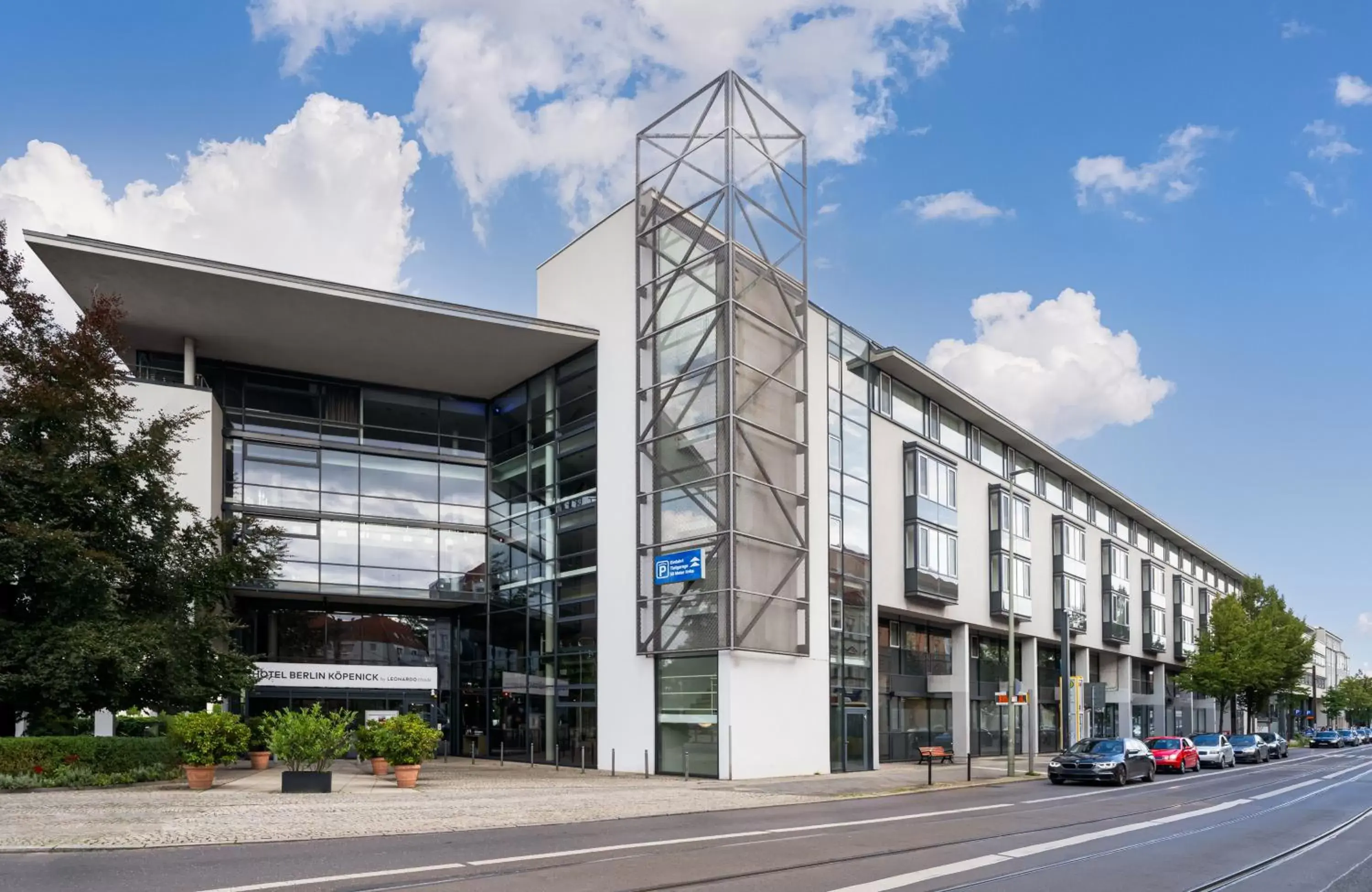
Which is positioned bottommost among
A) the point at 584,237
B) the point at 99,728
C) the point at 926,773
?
the point at 926,773

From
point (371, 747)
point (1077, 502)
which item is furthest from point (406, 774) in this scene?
point (1077, 502)

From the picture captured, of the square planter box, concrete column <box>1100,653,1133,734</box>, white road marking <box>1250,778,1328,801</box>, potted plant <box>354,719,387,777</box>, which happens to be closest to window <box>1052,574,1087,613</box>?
concrete column <box>1100,653,1133,734</box>

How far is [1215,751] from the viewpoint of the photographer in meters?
46.7

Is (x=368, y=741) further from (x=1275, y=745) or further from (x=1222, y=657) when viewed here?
(x=1222, y=657)

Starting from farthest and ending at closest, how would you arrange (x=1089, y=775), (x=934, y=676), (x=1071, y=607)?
(x=1071, y=607), (x=934, y=676), (x=1089, y=775)

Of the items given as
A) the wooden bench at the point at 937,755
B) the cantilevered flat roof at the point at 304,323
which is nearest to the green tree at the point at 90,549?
the cantilevered flat roof at the point at 304,323

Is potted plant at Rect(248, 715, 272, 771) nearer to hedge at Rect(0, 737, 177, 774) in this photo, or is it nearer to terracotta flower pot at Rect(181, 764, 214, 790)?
hedge at Rect(0, 737, 177, 774)

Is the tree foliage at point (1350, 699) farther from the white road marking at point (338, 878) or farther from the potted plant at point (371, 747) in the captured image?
the white road marking at point (338, 878)

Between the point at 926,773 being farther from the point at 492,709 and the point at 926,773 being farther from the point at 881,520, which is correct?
the point at 492,709

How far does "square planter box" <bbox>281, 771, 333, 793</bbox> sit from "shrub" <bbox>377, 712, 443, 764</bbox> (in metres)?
1.89

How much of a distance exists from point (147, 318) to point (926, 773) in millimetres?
27777

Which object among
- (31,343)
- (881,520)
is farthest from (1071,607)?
(31,343)

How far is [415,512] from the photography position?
3903 centimetres

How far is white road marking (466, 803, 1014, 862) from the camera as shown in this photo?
14.4 meters
